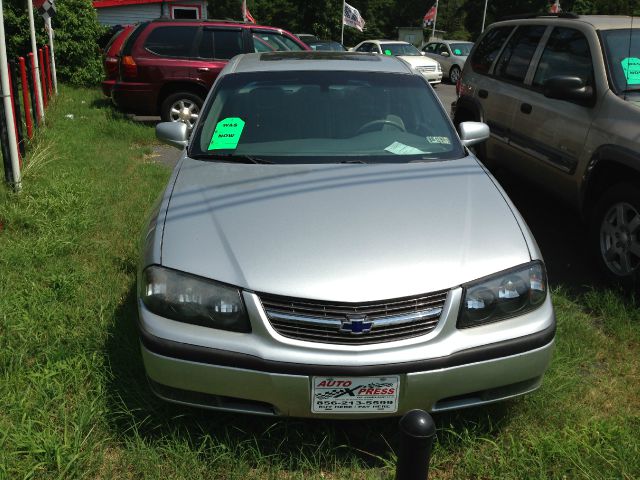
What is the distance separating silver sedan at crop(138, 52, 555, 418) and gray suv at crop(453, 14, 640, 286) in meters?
1.41

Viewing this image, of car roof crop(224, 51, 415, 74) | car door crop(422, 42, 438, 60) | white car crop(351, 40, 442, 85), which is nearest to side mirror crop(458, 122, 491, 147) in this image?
car roof crop(224, 51, 415, 74)

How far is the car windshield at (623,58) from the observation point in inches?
164

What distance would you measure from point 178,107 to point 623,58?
282 inches

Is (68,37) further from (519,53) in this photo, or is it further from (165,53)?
(519,53)

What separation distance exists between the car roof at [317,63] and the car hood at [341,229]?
3.14 ft

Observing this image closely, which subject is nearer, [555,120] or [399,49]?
[555,120]

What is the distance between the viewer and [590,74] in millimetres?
4418

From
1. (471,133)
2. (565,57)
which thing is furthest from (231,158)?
(565,57)

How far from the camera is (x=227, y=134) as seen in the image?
141 inches

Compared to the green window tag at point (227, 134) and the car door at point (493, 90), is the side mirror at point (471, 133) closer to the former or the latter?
the green window tag at point (227, 134)

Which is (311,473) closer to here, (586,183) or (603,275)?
(603,275)

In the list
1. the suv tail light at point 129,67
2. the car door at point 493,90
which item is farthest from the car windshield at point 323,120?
the suv tail light at point 129,67

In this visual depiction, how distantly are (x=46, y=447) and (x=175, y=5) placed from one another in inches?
1171

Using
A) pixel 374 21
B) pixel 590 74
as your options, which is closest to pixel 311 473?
pixel 590 74
